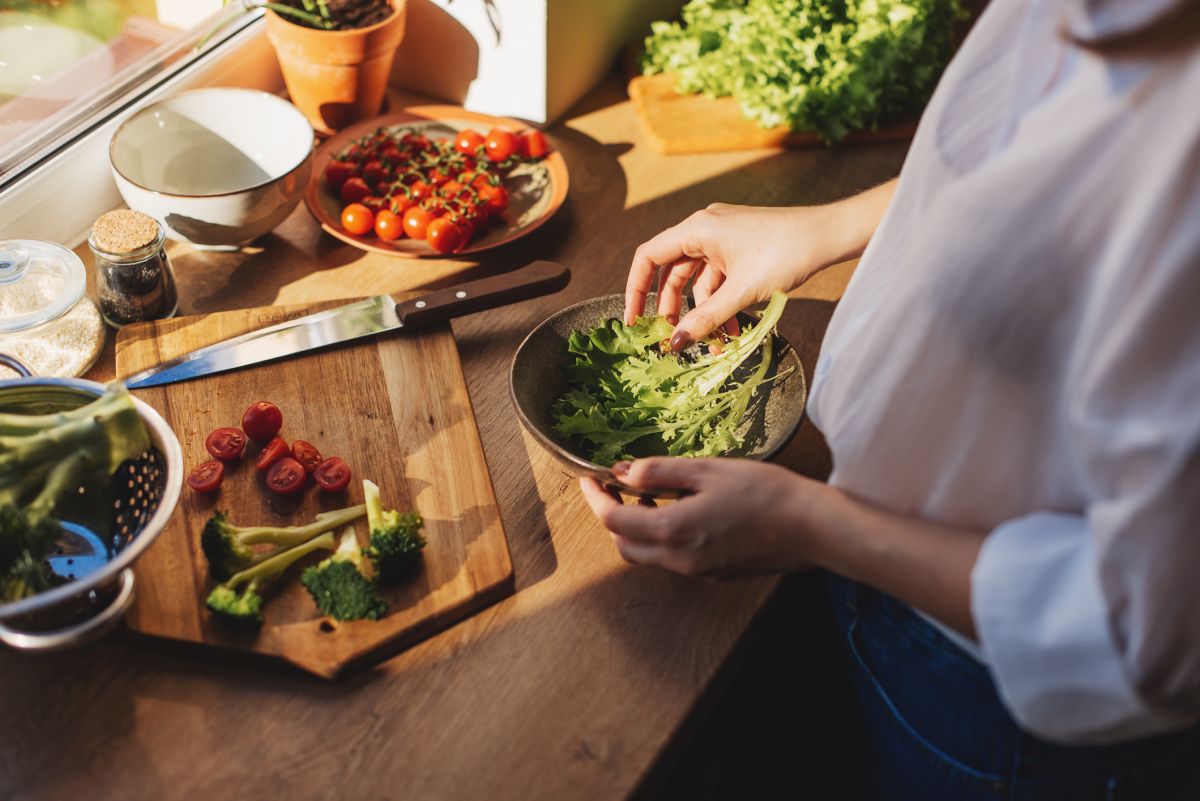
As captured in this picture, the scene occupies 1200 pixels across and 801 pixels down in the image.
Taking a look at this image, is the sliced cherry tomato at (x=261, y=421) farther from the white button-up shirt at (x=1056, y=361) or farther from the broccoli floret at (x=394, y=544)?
the white button-up shirt at (x=1056, y=361)

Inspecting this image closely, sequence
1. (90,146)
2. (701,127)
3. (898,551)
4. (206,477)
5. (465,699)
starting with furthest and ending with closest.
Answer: (701,127)
(90,146)
(206,477)
(465,699)
(898,551)

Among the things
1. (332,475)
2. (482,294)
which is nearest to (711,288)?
(482,294)

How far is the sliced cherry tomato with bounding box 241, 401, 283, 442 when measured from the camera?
1.21 meters

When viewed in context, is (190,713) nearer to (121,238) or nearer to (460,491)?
(460,491)

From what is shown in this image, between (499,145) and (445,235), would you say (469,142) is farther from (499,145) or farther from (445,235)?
(445,235)

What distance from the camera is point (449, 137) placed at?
71.2 inches

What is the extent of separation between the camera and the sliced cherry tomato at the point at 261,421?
1.21 meters

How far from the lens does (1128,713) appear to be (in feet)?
2.51

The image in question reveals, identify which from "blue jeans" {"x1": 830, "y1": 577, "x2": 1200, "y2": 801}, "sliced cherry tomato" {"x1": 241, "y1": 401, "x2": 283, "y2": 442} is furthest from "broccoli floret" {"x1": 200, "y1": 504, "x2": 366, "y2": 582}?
"blue jeans" {"x1": 830, "y1": 577, "x2": 1200, "y2": 801}

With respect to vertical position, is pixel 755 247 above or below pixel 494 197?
above

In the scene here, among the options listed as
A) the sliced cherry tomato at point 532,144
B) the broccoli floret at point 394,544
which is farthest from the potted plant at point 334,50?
the broccoli floret at point 394,544

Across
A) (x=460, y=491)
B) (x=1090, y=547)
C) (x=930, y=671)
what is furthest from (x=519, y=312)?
(x=1090, y=547)

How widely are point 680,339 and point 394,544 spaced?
45cm

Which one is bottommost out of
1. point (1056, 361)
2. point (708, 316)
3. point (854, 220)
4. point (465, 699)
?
point (465, 699)
